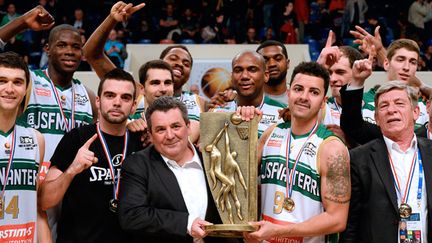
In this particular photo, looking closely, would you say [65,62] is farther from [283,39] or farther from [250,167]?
[283,39]

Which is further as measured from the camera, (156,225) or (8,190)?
(8,190)

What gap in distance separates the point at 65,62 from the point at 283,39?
9.15m

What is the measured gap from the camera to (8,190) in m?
4.41

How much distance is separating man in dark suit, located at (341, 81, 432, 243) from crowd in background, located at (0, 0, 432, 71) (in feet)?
30.7

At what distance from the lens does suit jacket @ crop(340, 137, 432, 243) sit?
4285 mm

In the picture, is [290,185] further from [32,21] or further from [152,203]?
[32,21]

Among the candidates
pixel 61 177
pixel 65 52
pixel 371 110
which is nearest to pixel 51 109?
pixel 65 52

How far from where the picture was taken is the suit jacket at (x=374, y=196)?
429 centimetres

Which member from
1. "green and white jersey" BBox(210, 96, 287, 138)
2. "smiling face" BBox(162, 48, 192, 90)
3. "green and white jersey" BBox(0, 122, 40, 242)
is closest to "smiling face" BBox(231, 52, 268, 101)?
"green and white jersey" BBox(210, 96, 287, 138)

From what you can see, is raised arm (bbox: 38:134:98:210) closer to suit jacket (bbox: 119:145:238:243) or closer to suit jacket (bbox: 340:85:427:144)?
suit jacket (bbox: 119:145:238:243)

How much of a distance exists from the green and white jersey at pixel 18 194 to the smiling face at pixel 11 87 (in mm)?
205

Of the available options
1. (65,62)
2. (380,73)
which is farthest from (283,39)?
(65,62)

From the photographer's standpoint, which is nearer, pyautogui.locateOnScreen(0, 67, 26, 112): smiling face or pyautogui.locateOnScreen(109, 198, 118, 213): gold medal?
pyautogui.locateOnScreen(0, 67, 26, 112): smiling face

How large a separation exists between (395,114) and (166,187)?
1601 millimetres
